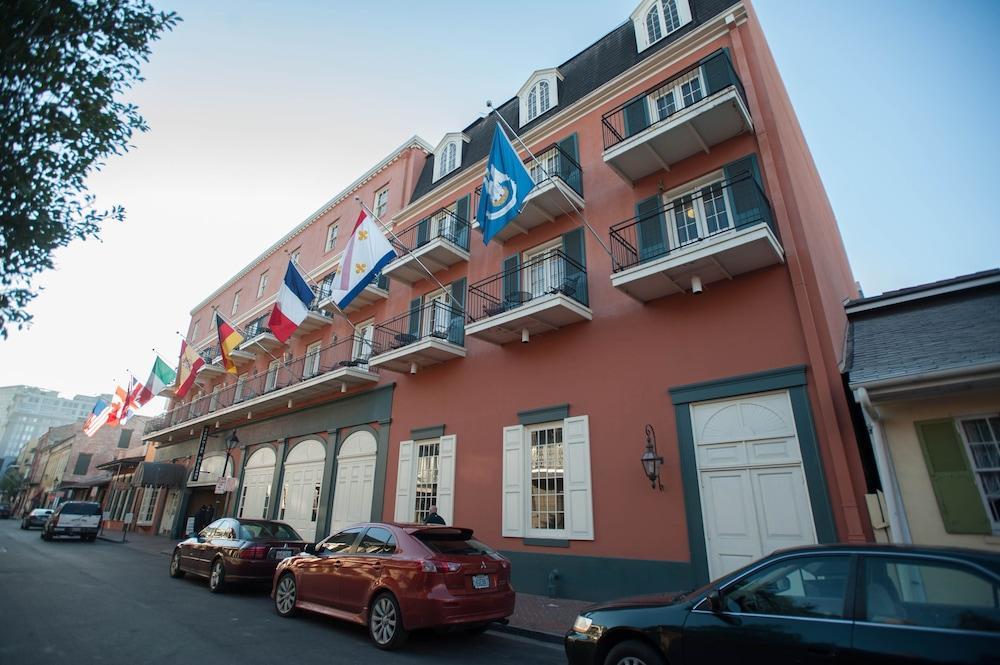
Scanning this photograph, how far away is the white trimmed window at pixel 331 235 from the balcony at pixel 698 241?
1556cm

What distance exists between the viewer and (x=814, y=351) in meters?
8.40

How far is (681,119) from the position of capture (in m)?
10.3

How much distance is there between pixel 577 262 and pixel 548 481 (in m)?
5.39

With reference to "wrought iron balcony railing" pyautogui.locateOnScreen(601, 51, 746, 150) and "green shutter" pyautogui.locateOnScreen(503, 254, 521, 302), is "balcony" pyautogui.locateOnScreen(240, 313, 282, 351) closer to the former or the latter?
"green shutter" pyautogui.locateOnScreen(503, 254, 521, 302)

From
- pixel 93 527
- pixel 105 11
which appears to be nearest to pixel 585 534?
pixel 105 11

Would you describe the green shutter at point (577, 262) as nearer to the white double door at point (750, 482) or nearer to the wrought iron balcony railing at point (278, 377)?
the white double door at point (750, 482)

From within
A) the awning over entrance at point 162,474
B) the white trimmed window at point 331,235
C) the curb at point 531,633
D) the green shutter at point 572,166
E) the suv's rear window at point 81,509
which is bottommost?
the curb at point 531,633

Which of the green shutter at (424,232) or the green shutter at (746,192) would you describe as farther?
the green shutter at (424,232)

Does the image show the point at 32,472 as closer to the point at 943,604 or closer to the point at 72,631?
the point at 72,631

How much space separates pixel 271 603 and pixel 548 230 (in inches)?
424

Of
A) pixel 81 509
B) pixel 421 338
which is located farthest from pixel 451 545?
pixel 81 509

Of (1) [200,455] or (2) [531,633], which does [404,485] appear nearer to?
(2) [531,633]

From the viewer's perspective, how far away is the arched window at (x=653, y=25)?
527 inches

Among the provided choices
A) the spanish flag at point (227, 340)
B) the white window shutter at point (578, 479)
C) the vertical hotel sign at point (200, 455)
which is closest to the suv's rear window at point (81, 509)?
the vertical hotel sign at point (200, 455)
